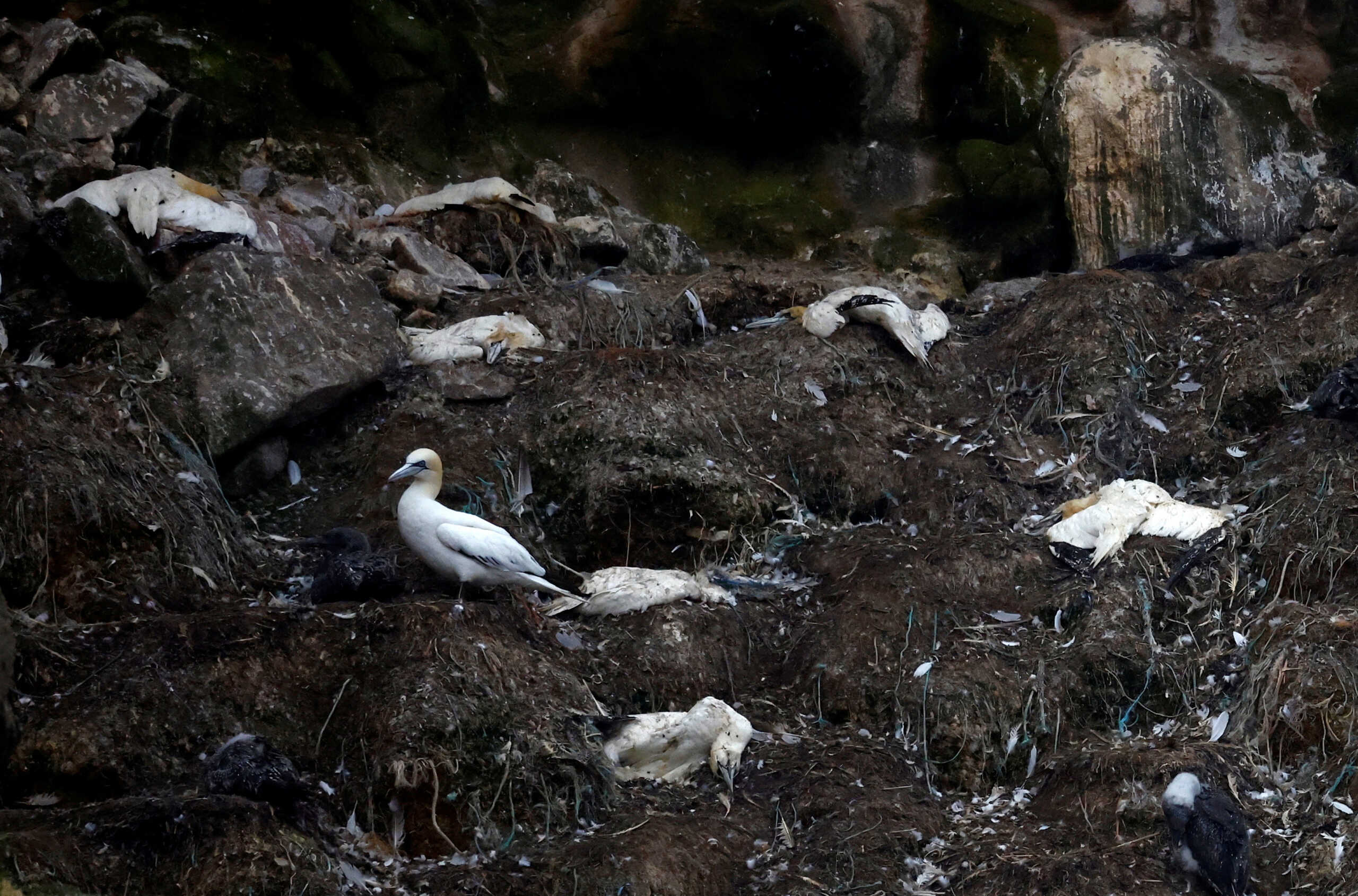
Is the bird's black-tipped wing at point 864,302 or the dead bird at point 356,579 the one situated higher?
the bird's black-tipped wing at point 864,302

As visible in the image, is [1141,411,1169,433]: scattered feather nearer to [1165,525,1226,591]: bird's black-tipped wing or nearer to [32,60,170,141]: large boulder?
[1165,525,1226,591]: bird's black-tipped wing

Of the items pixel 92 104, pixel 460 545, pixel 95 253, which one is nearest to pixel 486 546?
pixel 460 545

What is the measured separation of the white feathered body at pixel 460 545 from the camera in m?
5.75

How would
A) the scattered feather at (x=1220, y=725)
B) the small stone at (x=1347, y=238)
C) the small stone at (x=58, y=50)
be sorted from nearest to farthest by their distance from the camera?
the scattered feather at (x=1220, y=725) → the small stone at (x=58, y=50) → the small stone at (x=1347, y=238)

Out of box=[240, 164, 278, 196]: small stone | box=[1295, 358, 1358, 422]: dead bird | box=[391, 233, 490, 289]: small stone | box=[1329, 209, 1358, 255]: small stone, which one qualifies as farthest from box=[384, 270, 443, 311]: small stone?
box=[1329, 209, 1358, 255]: small stone

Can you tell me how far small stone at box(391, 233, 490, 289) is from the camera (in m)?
8.68

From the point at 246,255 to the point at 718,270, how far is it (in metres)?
3.29

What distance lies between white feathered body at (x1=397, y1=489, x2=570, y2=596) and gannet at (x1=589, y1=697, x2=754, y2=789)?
735 millimetres

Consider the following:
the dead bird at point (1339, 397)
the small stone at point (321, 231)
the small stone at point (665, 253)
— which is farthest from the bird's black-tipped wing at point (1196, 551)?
the small stone at point (321, 231)

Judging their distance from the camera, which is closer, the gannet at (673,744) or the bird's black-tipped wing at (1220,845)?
the bird's black-tipped wing at (1220,845)

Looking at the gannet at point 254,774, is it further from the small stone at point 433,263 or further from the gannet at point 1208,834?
the small stone at point 433,263

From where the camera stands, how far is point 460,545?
18.8 feet

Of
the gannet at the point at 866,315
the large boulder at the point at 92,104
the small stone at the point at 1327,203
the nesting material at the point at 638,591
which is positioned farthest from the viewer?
the small stone at the point at 1327,203

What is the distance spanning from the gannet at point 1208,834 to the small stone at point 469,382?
4.04 m
